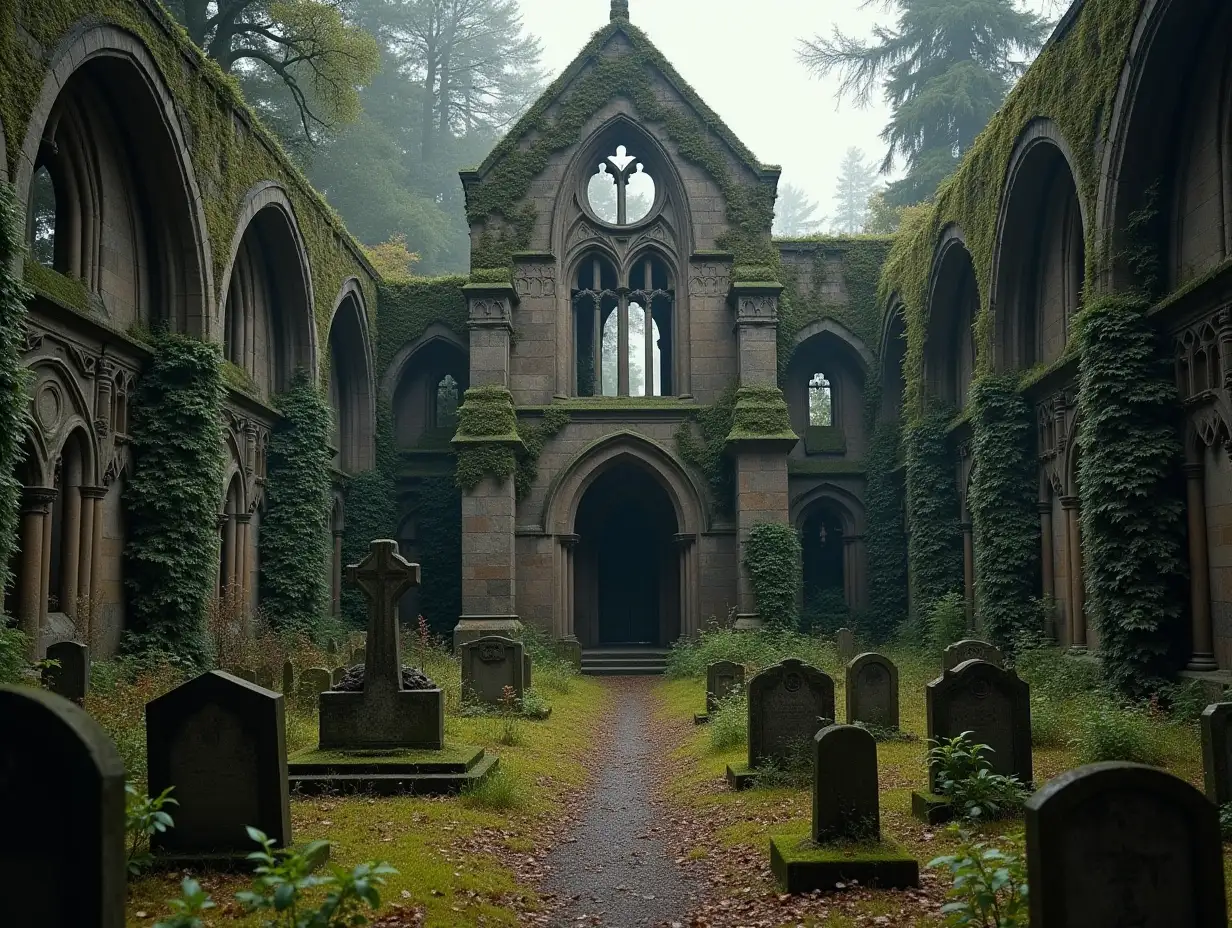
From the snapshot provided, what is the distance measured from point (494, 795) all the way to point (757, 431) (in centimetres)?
1548

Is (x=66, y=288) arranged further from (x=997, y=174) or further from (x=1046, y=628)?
(x=1046, y=628)

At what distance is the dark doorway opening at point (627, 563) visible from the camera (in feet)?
90.8

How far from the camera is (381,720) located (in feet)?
35.0

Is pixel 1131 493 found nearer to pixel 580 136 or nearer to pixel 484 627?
pixel 484 627

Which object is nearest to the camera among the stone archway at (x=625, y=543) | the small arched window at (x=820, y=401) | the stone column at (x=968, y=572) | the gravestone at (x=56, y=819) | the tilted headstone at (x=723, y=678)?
the gravestone at (x=56, y=819)

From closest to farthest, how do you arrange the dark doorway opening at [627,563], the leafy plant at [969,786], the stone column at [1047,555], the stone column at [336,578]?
the leafy plant at [969,786] < the stone column at [1047,555] < the stone column at [336,578] < the dark doorway opening at [627,563]

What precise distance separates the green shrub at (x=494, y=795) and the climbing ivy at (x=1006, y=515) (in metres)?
11.4

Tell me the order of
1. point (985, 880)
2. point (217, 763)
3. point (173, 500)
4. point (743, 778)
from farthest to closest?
point (173, 500)
point (743, 778)
point (217, 763)
point (985, 880)

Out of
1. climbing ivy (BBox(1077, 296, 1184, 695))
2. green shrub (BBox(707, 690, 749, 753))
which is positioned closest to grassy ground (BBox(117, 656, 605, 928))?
green shrub (BBox(707, 690, 749, 753))

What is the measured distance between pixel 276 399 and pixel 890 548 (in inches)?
560

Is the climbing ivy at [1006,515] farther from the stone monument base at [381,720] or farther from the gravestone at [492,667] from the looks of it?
the stone monument base at [381,720]

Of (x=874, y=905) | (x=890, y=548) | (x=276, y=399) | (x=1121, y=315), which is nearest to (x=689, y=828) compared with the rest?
(x=874, y=905)

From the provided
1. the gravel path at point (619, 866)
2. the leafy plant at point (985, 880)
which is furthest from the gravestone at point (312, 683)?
the leafy plant at point (985, 880)

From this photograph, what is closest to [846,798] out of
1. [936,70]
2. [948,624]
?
[948,624]
